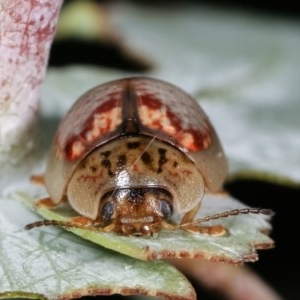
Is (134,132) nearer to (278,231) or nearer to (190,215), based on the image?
(190,215)

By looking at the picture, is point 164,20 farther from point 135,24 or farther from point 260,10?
point 260,10

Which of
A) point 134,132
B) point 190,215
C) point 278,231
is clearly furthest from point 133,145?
point 278,231

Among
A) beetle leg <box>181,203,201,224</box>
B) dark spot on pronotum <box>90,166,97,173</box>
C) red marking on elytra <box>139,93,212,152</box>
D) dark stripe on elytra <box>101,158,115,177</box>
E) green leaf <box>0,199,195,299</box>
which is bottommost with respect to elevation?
green leaf <box>0,199,195,299</box>

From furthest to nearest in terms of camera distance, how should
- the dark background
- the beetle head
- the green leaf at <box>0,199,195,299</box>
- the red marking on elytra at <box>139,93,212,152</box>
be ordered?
the dark background
the red marking on elytra at <box>139,93,212,152</box>
the beetle head
the green leaf at <box>0,199,195,299</box>

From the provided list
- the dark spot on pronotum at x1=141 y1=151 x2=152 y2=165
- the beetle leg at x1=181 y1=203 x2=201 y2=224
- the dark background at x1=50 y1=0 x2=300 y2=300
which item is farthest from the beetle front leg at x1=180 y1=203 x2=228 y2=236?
the dark background at x1=50 y1=0 x2=300 y2=300

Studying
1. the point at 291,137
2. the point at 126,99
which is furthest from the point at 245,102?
the point at 126,99

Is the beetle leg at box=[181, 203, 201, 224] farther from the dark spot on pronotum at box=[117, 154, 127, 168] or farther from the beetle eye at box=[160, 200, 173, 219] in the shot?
the dark spot on pronotum at box=[117, 154, 127, 168]
